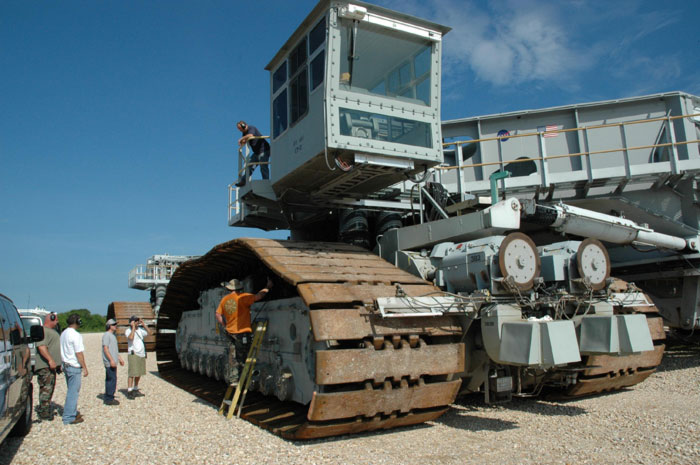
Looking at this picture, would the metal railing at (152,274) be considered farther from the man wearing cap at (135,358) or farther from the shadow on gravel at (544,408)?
the shadow on gravel at (544,408)

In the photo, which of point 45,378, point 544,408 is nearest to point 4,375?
point 45,378

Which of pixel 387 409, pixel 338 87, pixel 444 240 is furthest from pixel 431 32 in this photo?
pixel 387 409

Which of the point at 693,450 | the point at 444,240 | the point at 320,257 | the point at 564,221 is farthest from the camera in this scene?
the point at 564,221

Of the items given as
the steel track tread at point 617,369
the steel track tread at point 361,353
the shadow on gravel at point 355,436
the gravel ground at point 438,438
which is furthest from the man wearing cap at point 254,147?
the steel track tread at point 617,369

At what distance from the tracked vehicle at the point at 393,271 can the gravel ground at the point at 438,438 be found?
0.26m

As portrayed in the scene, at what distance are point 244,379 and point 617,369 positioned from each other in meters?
5.15

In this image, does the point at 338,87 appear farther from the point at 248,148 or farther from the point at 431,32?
the point at 248,148

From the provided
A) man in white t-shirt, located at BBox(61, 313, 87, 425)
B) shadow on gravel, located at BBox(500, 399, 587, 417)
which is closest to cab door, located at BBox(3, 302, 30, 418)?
man in white t-shirt, located at BBox(61, 313, 87, 425)

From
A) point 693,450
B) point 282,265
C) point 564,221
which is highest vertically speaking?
point 564,221

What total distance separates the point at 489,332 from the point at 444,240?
187cm

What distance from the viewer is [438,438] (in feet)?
18.6

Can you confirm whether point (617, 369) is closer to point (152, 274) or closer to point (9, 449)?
point (9, 449)

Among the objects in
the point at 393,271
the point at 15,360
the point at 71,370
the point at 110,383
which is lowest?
the point at 110,383

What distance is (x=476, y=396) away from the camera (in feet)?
27.5
